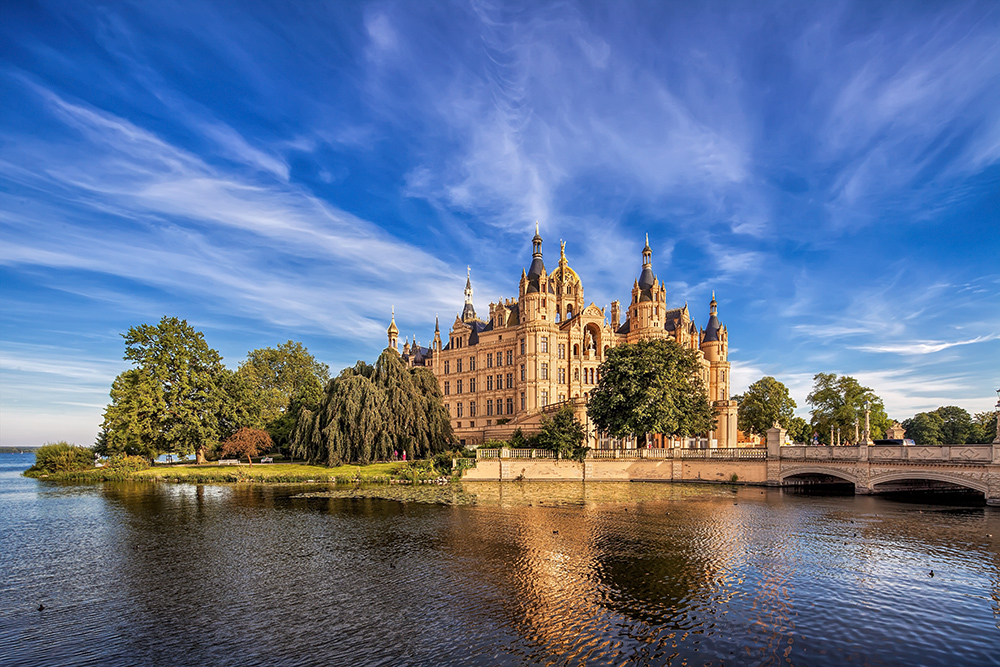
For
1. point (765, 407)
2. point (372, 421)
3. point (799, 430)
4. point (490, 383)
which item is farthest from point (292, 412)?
point (799, 430)

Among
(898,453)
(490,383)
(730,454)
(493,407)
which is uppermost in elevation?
(490,383)

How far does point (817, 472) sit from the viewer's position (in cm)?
4303

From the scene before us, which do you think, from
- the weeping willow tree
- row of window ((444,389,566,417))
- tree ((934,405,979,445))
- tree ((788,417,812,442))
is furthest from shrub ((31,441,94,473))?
tree ((934,405,979,445))

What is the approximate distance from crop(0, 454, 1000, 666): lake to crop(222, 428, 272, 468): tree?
29372 millimetres

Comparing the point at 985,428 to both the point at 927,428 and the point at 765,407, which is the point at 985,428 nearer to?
the point at 927,428

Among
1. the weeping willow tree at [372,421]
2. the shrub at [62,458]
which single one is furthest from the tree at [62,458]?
the weeping willow tree at [372,421]

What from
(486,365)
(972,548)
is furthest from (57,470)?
(972,548)

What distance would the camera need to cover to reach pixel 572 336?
75438mm

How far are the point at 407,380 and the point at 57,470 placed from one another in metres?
45.9

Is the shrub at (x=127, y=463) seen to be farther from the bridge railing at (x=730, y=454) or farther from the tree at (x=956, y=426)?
the tree at (x=956, y=426)

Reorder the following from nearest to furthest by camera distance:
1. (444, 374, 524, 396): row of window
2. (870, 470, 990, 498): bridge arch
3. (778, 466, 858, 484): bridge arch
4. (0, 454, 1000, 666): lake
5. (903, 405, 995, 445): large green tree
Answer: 1. (0, 454, 1000, 666): lake
2. (870, 470, 990, 498): bridge arch
3. (778, 466, 858, 484): bridge arch
4. (444, 374, 524, 396): row of window
5. (903, 405, 995, 445): large green tree

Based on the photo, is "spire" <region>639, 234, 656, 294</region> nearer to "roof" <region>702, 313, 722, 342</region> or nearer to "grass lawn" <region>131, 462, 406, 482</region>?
"roof" <region>702, 313, 722, 342</region>

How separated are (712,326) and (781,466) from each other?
3915cm

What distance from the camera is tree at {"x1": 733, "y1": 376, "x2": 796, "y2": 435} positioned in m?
75.1
